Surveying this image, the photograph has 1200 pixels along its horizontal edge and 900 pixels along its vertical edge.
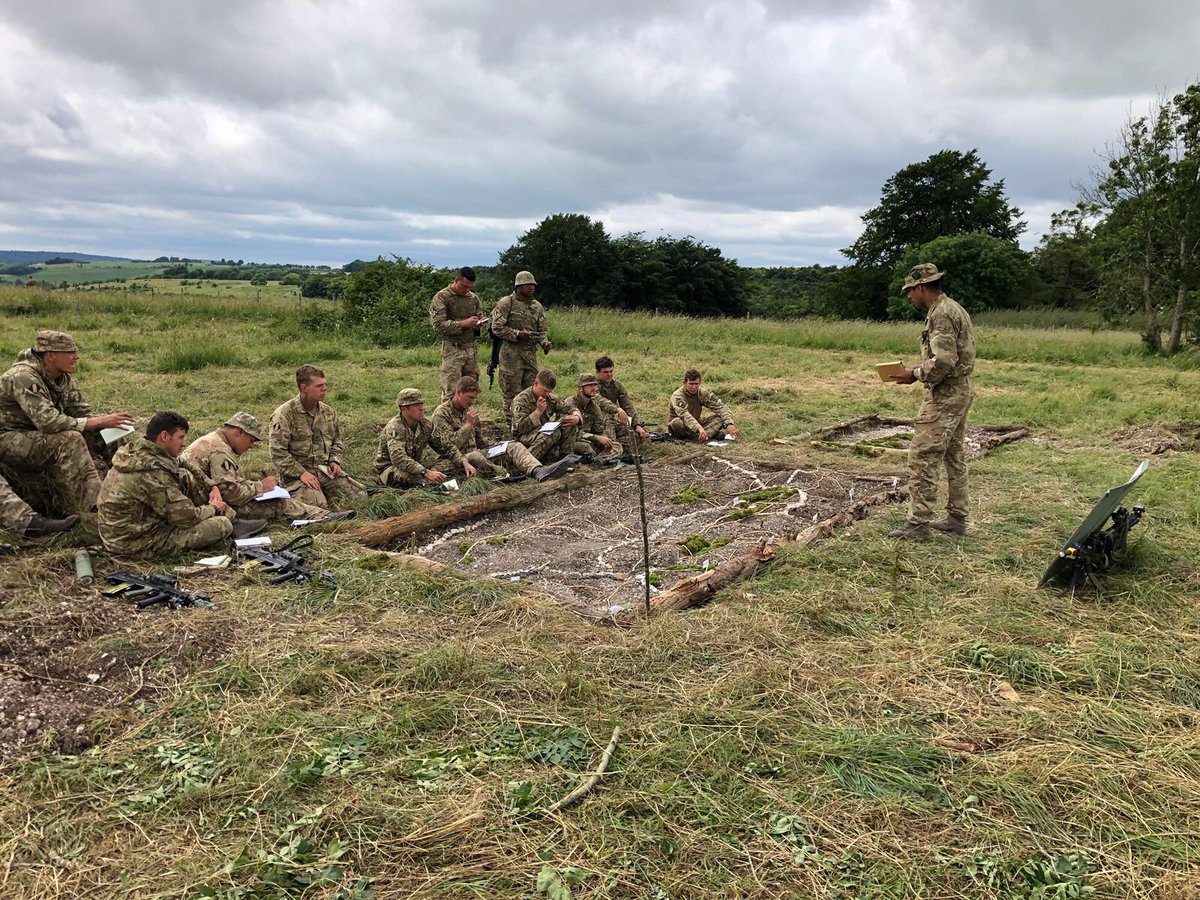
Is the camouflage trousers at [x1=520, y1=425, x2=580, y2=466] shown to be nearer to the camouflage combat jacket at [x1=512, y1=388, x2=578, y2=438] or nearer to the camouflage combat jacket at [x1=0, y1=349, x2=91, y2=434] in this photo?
the camouflage combat jacket at [x1=512, y1=388, x2=578, y2=438]

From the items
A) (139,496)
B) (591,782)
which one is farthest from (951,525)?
(139,496)

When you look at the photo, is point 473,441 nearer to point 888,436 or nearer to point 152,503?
point 152,503

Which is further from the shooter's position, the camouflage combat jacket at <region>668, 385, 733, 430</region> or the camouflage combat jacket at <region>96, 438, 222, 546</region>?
the camouflage combat jacket at <region>668, 385, 733, 430</region>

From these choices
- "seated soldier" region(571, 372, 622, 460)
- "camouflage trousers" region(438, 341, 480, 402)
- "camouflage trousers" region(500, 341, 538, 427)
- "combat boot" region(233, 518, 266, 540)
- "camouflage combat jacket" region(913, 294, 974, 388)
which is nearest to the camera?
"camouflage combat jacket" region(913, 294, 974, 388)

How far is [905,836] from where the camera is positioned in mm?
2703

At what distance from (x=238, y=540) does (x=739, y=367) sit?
40.1ft

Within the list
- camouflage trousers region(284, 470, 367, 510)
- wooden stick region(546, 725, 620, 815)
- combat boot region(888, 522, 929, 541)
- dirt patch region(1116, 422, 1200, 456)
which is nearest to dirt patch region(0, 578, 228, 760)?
wooden stick region(546, 725, 620, 815)

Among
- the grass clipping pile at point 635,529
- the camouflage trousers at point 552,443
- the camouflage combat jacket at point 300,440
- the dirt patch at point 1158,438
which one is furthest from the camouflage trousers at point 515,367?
the dirt patch at point 1158,438

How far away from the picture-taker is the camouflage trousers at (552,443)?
8.34 meters

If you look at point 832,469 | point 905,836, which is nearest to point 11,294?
point 832,469

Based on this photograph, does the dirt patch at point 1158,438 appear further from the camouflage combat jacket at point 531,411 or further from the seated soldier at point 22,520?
the seated soldier at point 22,520

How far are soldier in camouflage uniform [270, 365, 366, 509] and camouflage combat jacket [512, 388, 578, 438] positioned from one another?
1952 millimetres

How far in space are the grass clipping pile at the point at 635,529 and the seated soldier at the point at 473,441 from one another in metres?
0.61

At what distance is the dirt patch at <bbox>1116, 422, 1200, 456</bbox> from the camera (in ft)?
29.4
